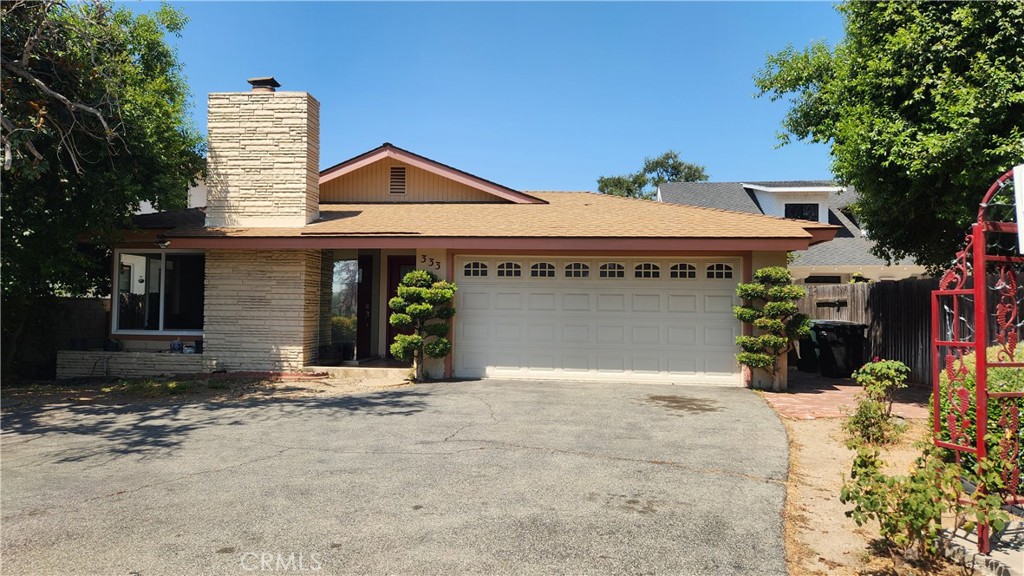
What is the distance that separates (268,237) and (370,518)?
27.1 ft

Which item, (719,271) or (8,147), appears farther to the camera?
(719,271)

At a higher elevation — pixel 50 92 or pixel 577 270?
pixel 50 92

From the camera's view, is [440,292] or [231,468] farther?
[440,292]

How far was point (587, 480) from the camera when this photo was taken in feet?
17.4

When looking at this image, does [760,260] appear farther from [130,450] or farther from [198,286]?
[198,286]

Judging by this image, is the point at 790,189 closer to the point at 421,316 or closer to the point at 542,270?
the point at 542,270

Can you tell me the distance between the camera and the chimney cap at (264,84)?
41.5 ft

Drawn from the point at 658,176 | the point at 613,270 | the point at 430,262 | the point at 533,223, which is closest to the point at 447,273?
the point at 430,262

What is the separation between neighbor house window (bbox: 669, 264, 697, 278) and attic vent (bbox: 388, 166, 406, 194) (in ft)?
23.9

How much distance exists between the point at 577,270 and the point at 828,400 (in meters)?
4.82

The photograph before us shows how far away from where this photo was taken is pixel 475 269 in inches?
470

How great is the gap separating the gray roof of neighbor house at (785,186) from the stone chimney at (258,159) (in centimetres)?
1803

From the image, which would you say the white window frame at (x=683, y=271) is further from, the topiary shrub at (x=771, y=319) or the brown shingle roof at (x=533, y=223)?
the topiary shrub at (x=771, y=319)

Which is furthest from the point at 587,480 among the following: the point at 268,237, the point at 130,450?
the point at 268,237
